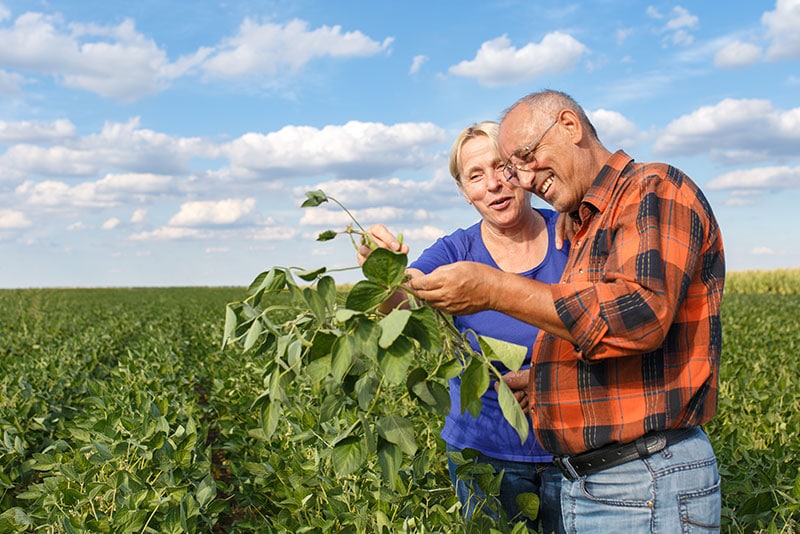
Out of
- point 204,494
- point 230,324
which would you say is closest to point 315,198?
point 230,324

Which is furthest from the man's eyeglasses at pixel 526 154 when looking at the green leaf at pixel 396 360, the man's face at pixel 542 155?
the green leaf at pixel 396 360

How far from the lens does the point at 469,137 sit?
8.73 ft

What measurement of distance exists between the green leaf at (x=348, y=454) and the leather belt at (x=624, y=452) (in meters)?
0.55

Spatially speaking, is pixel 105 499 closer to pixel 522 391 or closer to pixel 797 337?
pixel 522 391

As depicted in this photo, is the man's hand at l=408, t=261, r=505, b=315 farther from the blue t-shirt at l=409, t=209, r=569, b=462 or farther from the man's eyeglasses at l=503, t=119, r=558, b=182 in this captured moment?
the blue t-shirt at l=409, t=209, r=569, b=462

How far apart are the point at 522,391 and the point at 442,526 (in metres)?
0.55

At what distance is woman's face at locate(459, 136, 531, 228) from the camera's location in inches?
101

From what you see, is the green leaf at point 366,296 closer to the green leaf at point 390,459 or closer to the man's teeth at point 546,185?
the green leaf at point 390,459

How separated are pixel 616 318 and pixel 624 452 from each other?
414 millimetres

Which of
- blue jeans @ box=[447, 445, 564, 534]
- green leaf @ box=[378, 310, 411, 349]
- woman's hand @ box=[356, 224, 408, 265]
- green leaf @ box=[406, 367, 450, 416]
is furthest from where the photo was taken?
blue jeans @ box=[447, 445, 564, 534]

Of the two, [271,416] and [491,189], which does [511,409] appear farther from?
[491,189]

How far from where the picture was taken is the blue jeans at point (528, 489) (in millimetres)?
2367

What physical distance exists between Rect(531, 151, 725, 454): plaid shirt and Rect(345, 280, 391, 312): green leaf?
15.1 inches

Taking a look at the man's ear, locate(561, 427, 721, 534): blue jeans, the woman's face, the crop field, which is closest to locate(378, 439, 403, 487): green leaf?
the crop field
